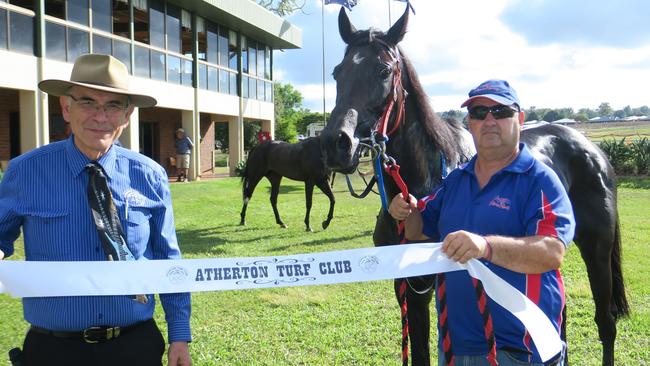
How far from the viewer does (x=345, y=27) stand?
10.3 feet

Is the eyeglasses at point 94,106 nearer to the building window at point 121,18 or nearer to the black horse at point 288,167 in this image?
the black horse at point 288,167

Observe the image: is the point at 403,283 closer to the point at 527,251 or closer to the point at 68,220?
the point at 527,251

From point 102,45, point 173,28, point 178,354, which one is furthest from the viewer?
point 173,28

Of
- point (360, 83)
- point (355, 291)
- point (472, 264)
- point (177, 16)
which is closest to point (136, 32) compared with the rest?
point (177, 16)

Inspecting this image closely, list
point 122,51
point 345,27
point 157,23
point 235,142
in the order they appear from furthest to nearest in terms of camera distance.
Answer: point 235,142, point 157,23, point 122,51, point 345,27

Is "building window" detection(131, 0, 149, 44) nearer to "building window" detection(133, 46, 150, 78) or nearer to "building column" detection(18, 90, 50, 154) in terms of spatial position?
"building window" detection(133, 46, 150, 78)

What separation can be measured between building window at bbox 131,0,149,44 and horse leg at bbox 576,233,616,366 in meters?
15.6

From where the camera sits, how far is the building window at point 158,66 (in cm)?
1636

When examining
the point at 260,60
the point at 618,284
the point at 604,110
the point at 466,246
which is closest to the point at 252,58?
the point at 260,60

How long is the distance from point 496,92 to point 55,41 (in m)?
13.7

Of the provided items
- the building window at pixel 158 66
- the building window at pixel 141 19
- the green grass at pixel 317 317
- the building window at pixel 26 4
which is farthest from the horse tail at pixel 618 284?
the building window at pixel 141 19

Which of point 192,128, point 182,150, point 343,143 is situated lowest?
point 343,143

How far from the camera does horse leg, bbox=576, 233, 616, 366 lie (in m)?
3.75

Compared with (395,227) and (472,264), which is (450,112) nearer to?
(395,227)
